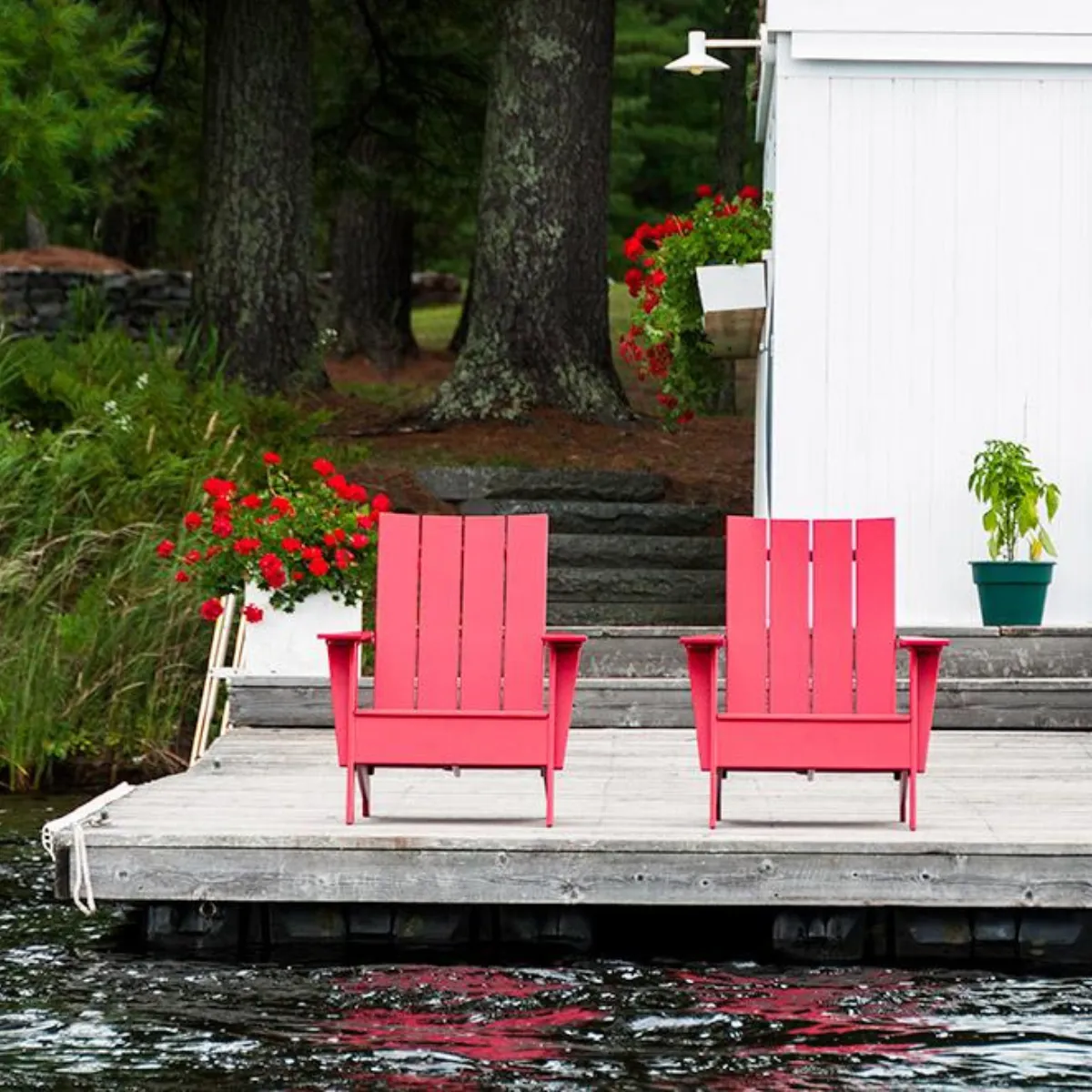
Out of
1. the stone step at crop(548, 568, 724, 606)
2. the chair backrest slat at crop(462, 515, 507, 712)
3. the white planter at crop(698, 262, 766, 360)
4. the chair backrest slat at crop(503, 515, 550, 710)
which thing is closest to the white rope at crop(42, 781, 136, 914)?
the chair backrest slat at crop(462, 515, 507, 712)

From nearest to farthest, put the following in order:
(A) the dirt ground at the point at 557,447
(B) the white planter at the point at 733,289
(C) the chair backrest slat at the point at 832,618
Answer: (C) the chair backrest slat at the point at 832,618
(B) the white planter at the point at 733,289
(A) the dirt ground at the point at 557,447

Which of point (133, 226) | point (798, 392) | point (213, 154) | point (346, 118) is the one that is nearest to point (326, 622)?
point (798, 392)

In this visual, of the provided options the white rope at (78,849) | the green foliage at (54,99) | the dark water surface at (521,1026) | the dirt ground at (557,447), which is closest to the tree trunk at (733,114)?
the dirt ground at (557,447)

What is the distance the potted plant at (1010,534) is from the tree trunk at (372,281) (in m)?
12.1

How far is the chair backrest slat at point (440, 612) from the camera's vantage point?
8.20 m

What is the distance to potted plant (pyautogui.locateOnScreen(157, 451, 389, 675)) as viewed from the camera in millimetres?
10562

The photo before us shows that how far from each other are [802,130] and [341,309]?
12.2m

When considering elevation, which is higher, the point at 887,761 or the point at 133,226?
the point at 133,226

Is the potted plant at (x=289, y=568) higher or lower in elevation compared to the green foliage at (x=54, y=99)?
lower

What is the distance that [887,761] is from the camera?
304 inches

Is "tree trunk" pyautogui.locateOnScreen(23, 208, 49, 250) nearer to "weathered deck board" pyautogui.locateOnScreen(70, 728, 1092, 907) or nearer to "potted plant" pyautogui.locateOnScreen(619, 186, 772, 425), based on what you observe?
"potted plant" pyautogui.locateOnScreen(619, 186, 772, 425)

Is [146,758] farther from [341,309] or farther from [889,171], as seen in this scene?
[341,309]

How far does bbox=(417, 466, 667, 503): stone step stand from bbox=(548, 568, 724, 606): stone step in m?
0.94

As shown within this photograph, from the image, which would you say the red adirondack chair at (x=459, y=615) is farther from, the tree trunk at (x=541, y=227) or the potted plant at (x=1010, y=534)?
the tree trunk at (x=541, y=227)
